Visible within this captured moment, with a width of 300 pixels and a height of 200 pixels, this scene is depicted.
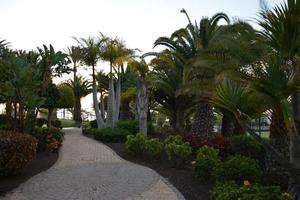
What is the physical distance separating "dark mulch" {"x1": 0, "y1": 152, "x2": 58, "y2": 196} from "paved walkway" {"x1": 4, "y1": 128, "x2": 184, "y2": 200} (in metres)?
0.21

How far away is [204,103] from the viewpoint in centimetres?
1653

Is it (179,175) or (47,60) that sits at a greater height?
(47,60)

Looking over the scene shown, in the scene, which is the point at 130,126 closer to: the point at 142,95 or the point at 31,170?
the point at 142,95

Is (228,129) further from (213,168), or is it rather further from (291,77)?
(291,77)

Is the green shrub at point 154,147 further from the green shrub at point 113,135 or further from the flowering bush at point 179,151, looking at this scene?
the green shrub at point 113,135

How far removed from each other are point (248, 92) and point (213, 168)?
2544 millimetres

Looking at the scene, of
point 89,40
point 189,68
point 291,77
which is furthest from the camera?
point 89,40

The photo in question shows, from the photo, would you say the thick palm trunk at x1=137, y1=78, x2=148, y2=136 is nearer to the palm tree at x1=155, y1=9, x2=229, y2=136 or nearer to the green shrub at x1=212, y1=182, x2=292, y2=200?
the palm tree at x1=155, y1=9, x2=229, y2=136

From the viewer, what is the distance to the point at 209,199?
8031 millimetres

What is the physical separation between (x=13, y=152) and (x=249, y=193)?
5749mm

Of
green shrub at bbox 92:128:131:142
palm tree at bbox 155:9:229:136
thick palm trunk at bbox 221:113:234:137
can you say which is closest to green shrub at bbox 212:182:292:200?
palm tree at bbox 155:9:229:136

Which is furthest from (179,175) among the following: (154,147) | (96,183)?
(154,147)

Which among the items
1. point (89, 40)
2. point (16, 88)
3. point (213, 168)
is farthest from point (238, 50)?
point (89, 40)

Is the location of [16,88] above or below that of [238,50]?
below
